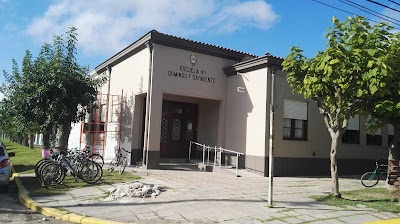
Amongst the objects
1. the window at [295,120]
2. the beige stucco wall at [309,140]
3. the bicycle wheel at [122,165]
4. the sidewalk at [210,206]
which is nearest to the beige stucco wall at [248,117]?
the beige stucco wall at [309,140]

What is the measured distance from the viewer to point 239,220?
23.2ft

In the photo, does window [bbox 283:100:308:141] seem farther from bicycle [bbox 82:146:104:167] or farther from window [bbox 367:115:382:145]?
bicycle [bbox 82:146:104:167]

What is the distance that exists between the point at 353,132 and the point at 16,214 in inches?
584

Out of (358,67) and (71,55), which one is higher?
(71,55)

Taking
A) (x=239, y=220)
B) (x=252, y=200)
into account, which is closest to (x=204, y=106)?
(x=252, y=200)

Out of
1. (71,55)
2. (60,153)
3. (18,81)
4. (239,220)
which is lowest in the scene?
(239,220)

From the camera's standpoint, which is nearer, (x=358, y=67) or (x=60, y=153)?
(x=358, y=67)

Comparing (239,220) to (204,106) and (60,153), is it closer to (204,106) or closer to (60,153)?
(60,153)

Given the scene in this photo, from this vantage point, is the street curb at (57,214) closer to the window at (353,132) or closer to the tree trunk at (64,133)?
the tree trunk at (64,133)

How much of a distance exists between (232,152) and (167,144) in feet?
10.7

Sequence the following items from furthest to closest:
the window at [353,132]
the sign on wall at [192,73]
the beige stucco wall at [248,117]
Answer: the window at [353,132], the sign on wall at [192,73], the beige stucco wall at [248,117]

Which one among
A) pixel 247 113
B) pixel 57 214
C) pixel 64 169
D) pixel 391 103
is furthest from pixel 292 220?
pixel 247 113

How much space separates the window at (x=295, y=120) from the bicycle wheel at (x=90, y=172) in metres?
7.59

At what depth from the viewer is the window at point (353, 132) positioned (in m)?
17.3
